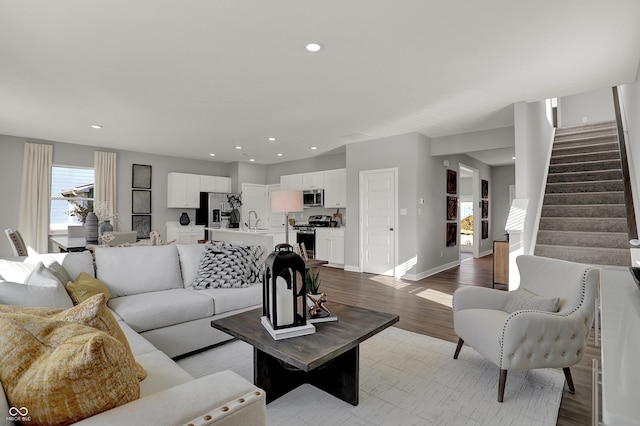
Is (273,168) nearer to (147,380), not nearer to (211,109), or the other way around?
(211,109)

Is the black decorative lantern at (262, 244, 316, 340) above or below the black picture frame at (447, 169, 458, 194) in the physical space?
below

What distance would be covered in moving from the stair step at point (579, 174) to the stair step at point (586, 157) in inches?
8.1

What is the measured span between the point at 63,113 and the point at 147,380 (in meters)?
4.61

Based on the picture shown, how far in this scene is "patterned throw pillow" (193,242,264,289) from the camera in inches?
121

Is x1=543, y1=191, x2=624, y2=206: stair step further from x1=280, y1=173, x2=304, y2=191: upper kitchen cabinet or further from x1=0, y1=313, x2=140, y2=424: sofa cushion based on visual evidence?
x1=0, y1=313, x2=140, y2=424: sofa cushion

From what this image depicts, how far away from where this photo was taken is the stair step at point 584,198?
15.2 feet

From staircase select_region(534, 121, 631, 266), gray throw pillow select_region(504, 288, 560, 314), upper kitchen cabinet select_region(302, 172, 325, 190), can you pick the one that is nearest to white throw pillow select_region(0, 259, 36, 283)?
gray throw pillow select_region(504, 288, 560, 314)

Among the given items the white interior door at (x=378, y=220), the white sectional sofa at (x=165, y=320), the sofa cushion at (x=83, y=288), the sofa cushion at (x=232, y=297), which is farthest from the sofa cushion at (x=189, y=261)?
the white interior door at (x=378, y=220)

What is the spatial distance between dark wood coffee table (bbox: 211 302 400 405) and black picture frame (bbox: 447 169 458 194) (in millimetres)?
5202

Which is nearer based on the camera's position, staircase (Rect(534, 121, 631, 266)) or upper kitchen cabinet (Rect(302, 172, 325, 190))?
staircase (Rect(534, 121, 631, 266))

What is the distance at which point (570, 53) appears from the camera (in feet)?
9.43

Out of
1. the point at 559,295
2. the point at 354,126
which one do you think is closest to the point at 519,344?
the point at 559,295

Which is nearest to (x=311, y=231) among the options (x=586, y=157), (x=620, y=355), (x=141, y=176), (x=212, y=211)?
(x=212, y=211)

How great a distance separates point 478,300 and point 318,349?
1.53 meters
